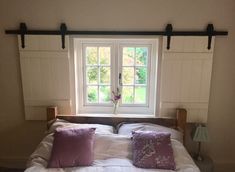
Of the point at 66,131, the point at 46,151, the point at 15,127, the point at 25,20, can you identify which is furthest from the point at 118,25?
the point at 15,127

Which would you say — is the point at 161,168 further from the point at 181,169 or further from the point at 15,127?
the point at 15,127

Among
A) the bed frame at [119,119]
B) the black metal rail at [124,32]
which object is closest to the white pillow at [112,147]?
the bed frame at [119,119]

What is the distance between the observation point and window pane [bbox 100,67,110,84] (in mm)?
2967

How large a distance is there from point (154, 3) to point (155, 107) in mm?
1159

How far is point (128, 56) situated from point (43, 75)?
995 mm

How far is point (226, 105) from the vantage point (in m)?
2.89

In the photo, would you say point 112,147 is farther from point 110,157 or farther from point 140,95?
point 140,95

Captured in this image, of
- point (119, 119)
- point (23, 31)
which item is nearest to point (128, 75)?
point (119, 119)

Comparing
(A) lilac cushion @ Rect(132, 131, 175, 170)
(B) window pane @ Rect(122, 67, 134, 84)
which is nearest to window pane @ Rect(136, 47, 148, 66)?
(B) window pane @ Rect(122, 67, 134, 84)

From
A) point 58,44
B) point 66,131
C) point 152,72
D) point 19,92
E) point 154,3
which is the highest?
point 154,3

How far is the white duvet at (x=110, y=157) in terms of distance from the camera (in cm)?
211

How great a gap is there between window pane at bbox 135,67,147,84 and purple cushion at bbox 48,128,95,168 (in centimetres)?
97

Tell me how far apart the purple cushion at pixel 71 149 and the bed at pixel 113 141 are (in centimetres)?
5

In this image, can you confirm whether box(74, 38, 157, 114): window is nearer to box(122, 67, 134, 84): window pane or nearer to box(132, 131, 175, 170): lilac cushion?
box(122, 67, 134, 84): window pane
